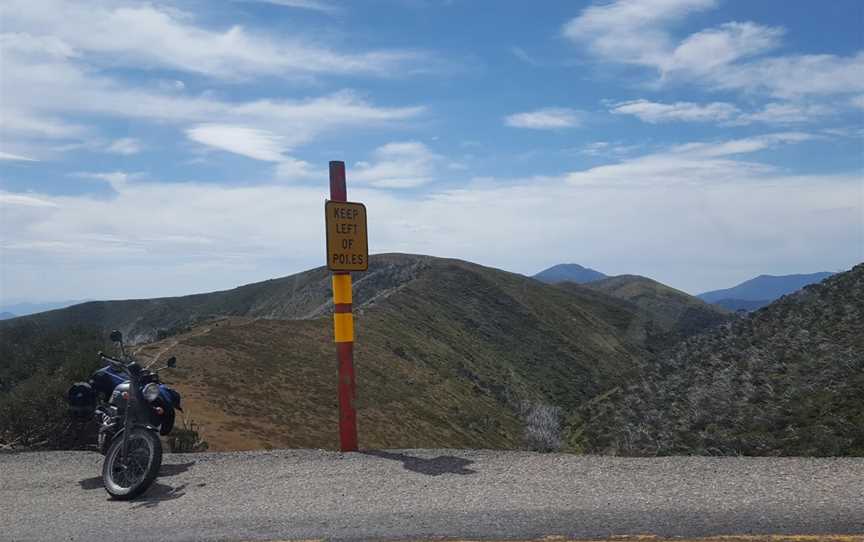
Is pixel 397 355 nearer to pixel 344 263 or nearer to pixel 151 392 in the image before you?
pixel 344 263

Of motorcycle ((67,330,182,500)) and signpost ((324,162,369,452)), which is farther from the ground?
signpost ((324,162,369,452))

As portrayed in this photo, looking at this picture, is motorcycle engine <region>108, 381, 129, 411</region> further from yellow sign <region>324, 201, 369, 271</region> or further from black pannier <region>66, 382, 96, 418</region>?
yellow sign <region>324, 201, 369, 271</region>

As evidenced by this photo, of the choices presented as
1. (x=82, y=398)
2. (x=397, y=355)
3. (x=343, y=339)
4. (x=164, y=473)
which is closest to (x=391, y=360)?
(x=397, y=355)

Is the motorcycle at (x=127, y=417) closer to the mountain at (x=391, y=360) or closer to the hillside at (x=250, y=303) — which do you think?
the mountain at (x=391, y=360)

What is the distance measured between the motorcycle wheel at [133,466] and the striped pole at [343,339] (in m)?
2.21

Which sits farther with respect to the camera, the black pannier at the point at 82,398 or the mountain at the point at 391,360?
the mountain at the point at 391,360

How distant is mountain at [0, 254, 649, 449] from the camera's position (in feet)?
65.9

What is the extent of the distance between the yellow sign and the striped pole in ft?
0.56

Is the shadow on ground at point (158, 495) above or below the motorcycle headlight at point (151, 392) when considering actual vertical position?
below

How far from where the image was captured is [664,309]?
123 meters

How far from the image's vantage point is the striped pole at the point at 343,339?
8539mm

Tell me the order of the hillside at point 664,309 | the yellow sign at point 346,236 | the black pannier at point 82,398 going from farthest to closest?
the hillside at point 664,309 → the yellow sign at point 346,236 → the black pannier at point 82,398

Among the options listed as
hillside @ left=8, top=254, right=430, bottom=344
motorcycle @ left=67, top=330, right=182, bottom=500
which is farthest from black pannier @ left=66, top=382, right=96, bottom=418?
hillside @ left=8, top=254, right=430, bottom=344

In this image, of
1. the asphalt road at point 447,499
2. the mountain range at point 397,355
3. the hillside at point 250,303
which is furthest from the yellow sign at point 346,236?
the hillside at point 250,303
